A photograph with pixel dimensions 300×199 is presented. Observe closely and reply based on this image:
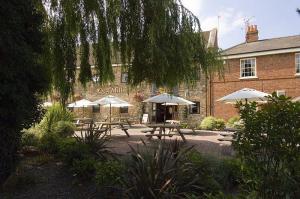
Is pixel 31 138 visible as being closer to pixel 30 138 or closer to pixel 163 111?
pixel 30 138

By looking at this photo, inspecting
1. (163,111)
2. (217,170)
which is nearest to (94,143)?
(217,170)

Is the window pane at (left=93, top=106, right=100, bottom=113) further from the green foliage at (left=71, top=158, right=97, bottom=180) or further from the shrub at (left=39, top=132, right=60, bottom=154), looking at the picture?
the green foliage at (left=71, top=158, right=97, bottom=180)

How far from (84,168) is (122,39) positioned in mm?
3714

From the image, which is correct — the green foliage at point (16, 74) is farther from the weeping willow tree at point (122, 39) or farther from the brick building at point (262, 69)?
the brick building at point (262, 69)

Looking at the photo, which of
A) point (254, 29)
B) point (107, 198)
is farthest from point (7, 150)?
point (254, 29)

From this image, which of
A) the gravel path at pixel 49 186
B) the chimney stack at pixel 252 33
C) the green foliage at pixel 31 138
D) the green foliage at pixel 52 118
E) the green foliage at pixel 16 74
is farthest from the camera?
the chimney stack at pixel 252 33

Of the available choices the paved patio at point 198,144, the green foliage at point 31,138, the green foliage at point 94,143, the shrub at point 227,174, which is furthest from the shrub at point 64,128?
the shrub at point 227,174

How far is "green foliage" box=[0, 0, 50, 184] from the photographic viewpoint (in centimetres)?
662

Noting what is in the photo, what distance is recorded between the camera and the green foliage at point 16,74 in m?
6.62

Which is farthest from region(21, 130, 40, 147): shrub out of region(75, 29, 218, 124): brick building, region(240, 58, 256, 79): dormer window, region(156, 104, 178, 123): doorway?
region(156, 104, 178, 123): doorway

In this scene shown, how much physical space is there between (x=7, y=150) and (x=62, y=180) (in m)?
1.91

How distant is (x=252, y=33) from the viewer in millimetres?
29797

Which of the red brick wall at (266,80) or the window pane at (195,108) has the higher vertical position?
the red brick wall at (266,80)

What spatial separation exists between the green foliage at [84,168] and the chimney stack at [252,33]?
23951mm
